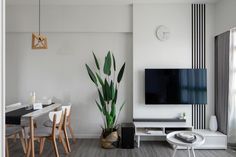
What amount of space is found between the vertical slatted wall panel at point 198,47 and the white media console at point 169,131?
269 mm

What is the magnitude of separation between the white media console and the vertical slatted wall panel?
10.6 inches

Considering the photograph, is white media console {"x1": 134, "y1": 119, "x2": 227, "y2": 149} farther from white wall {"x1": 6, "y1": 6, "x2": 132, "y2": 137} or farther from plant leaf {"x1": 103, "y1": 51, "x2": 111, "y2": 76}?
plant leaf {"x1": 103, "y1": 51, "x2": 111, "y2": 76}

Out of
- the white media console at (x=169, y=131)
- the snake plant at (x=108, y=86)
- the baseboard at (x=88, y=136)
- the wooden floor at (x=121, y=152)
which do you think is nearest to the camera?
the wooden floor at (x=121, y=152)

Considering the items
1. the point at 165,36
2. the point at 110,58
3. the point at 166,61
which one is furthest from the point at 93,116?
the point at 165,36

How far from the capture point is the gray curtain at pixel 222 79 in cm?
339

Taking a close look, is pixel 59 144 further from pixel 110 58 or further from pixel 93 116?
pixel 110 58

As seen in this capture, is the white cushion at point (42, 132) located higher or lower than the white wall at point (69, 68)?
lower

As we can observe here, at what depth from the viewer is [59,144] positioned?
3.62 meters

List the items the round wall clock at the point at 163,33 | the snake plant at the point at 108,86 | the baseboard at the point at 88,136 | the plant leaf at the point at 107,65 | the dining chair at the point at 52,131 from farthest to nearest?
the baseboard at the point at 88,136 < the round wall clock at the point at 163,33 < the plant leaf at the point at 107,65 < the snake plant at the point at 108,86 < the dining chair at the point at 52,131

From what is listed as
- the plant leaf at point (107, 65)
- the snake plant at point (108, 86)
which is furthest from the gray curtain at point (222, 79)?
the plant leaf at point (107, 65)

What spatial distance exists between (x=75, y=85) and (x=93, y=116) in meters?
0.77

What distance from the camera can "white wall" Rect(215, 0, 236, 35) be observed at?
3.24 m

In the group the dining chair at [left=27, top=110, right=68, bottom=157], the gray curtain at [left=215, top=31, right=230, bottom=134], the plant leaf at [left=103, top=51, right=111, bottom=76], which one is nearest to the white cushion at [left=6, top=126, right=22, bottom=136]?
the dining chair at [left=27, top=110, right=68, bottom=157]

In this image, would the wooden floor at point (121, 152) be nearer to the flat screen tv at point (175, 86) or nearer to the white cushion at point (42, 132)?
the white cushion at point (42, 132)
